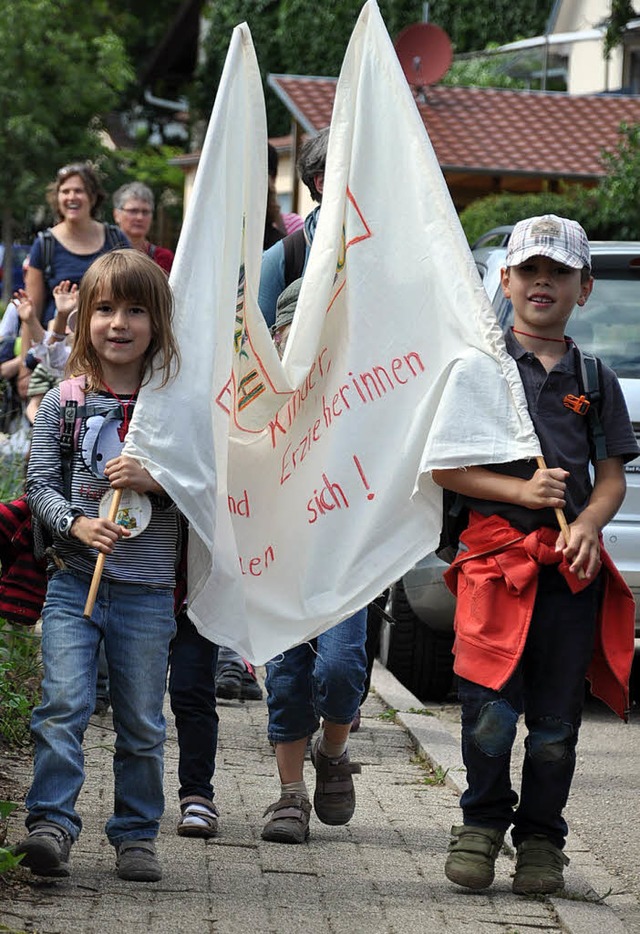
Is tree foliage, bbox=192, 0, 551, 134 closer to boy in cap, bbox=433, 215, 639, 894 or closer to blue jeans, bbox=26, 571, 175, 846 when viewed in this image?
boy in cap, bbox=433, 215, 639, 894

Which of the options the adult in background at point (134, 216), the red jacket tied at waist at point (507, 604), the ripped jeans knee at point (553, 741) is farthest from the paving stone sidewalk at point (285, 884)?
the adult in background at point (134, 216)

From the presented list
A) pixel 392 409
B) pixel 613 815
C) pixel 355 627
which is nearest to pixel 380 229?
pixel 392 409

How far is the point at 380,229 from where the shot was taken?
4660 millimetres

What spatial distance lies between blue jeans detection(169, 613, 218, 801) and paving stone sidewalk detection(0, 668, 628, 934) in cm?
18

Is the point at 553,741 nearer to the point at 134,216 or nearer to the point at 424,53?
the point at 134,216

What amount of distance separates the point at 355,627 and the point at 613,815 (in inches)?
57.6

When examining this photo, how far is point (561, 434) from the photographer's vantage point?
4320mm

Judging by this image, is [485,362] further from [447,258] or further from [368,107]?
[368,107]

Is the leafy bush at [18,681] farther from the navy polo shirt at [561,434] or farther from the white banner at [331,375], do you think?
the navy polo shirt at [561,434]

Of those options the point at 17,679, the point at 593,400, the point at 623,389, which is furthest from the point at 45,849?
the point at 623,389

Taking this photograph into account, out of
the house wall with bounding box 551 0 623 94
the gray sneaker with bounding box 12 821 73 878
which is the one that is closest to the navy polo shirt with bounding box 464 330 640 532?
the gray sneaker with bounding box 12 821 73 878

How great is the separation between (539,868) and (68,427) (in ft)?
5.53

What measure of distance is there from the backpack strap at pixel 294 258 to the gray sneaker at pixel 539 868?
6.59 ft

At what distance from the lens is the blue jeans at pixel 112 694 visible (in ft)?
13.4
